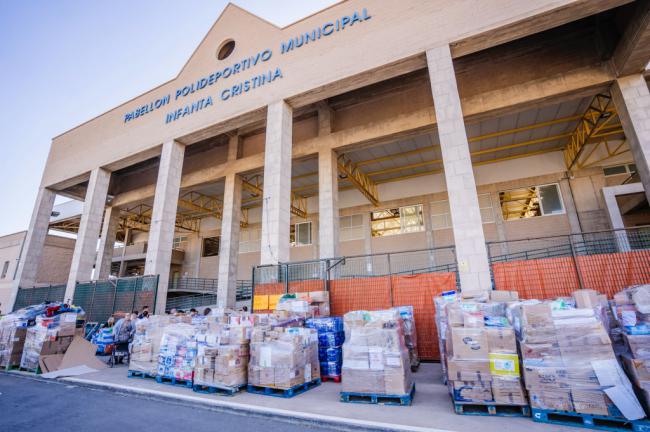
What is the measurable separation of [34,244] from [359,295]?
2505 cm

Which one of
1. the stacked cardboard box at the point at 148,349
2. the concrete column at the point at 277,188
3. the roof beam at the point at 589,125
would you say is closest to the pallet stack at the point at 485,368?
the stacked cardboard box at the point at 148,349

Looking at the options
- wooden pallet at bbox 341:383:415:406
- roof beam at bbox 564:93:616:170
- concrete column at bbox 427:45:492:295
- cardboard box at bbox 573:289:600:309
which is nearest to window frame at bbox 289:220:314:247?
concrete column at bbox 427:45:492:295

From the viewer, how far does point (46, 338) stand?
878cm

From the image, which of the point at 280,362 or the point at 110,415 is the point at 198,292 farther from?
the point at 280,362

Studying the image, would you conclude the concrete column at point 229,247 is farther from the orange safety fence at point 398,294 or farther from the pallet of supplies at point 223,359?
the pallet of supplies at point 223,359

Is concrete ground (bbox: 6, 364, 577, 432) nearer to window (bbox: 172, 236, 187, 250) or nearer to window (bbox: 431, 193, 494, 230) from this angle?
window (bbox: 431, 193, 494, 230)

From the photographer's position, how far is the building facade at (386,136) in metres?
11.8

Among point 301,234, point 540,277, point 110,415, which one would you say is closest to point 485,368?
point 540,277

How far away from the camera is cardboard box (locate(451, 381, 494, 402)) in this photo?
4.61 meters

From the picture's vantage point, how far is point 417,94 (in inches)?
645

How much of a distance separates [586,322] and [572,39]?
14926 millimetres

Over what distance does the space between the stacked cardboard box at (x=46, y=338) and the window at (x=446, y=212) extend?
1931 cm

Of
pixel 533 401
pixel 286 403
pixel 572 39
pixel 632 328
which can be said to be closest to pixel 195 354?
pixel 286 403

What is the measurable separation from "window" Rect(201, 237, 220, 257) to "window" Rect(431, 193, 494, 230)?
788 inches
